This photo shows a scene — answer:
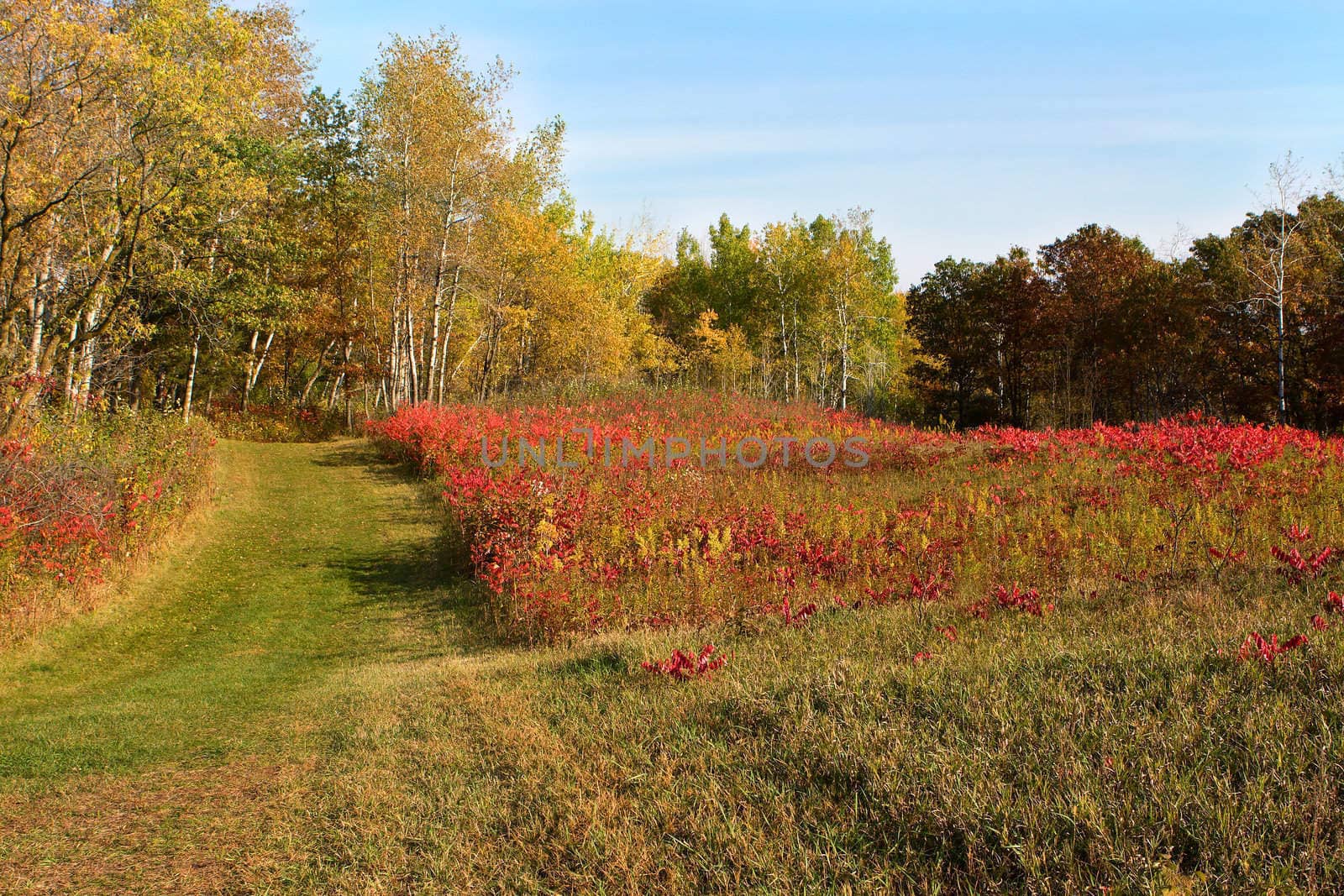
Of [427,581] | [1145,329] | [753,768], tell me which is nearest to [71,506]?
[427,581]

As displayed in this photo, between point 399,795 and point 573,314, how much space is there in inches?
967

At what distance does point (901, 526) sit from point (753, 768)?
5.57 m

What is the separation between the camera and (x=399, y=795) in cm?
382

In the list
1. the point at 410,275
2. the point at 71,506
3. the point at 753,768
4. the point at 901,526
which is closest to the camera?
the point at 753,768

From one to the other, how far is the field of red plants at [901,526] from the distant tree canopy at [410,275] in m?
7.20

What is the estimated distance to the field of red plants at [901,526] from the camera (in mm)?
6332

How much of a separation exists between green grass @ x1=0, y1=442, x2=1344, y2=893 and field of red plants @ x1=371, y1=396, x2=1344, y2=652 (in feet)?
2.11

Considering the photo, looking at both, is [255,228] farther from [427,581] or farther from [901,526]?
[901,526]

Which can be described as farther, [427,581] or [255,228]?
[255,228]

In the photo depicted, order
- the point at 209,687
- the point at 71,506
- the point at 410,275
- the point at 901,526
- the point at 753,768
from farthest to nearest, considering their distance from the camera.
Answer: the point at 410,275
the point at 71,506
the point at 901,526
the point at 209,687
the point at 753,768

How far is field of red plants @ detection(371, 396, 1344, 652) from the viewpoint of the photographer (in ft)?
20.8

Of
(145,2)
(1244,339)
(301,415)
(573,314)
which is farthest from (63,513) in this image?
(1244,339)

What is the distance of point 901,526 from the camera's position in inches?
335

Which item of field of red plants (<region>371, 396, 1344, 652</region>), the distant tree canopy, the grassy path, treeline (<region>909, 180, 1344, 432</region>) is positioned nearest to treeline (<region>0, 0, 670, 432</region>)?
the distant tree canopy
